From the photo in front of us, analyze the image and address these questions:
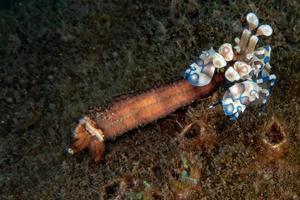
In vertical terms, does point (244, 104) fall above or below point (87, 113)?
above

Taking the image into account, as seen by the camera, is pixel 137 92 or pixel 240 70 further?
pixel 137 92

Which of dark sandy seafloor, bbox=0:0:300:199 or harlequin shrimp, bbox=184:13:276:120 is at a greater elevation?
harlequin shrimp, bbox=184:13:276:120

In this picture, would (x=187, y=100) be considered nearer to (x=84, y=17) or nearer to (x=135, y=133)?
(x=135, y=133)

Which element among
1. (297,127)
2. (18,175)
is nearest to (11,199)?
(18,175)

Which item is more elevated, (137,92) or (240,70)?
(240,70)

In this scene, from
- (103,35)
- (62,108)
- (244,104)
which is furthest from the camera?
(103,35)
